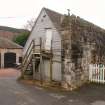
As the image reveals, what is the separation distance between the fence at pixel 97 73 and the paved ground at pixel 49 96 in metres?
A: 0.77

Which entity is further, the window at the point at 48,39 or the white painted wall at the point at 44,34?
the window at the point at 48,39

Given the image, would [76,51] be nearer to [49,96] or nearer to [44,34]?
[49,96]

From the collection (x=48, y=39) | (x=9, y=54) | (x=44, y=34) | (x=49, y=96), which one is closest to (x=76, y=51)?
(x=48, y=39)

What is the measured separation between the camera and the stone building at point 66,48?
13.6 m

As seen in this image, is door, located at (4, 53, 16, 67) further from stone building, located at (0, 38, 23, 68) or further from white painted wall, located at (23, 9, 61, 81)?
white painted wall, located at (23, 9, 61, 81)

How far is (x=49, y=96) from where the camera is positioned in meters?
11.8

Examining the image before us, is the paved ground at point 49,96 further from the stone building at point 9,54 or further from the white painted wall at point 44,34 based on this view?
the stone building at point 9,54

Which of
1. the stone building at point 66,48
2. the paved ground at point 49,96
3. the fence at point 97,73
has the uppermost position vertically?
the stone building at point 66,48

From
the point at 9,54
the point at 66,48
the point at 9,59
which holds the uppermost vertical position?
the point at 66,48

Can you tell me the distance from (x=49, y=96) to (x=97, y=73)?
485 centimetres

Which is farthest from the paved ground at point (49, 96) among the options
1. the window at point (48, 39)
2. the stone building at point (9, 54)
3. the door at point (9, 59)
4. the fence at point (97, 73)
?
the door at point (9, 59)

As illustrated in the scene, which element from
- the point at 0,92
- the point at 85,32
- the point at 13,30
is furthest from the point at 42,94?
the point at 13,30

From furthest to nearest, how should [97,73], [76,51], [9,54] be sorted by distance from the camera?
1. [9,54]
2. [97,73]
3. [76,51]

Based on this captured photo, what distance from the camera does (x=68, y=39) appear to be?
1350cm
